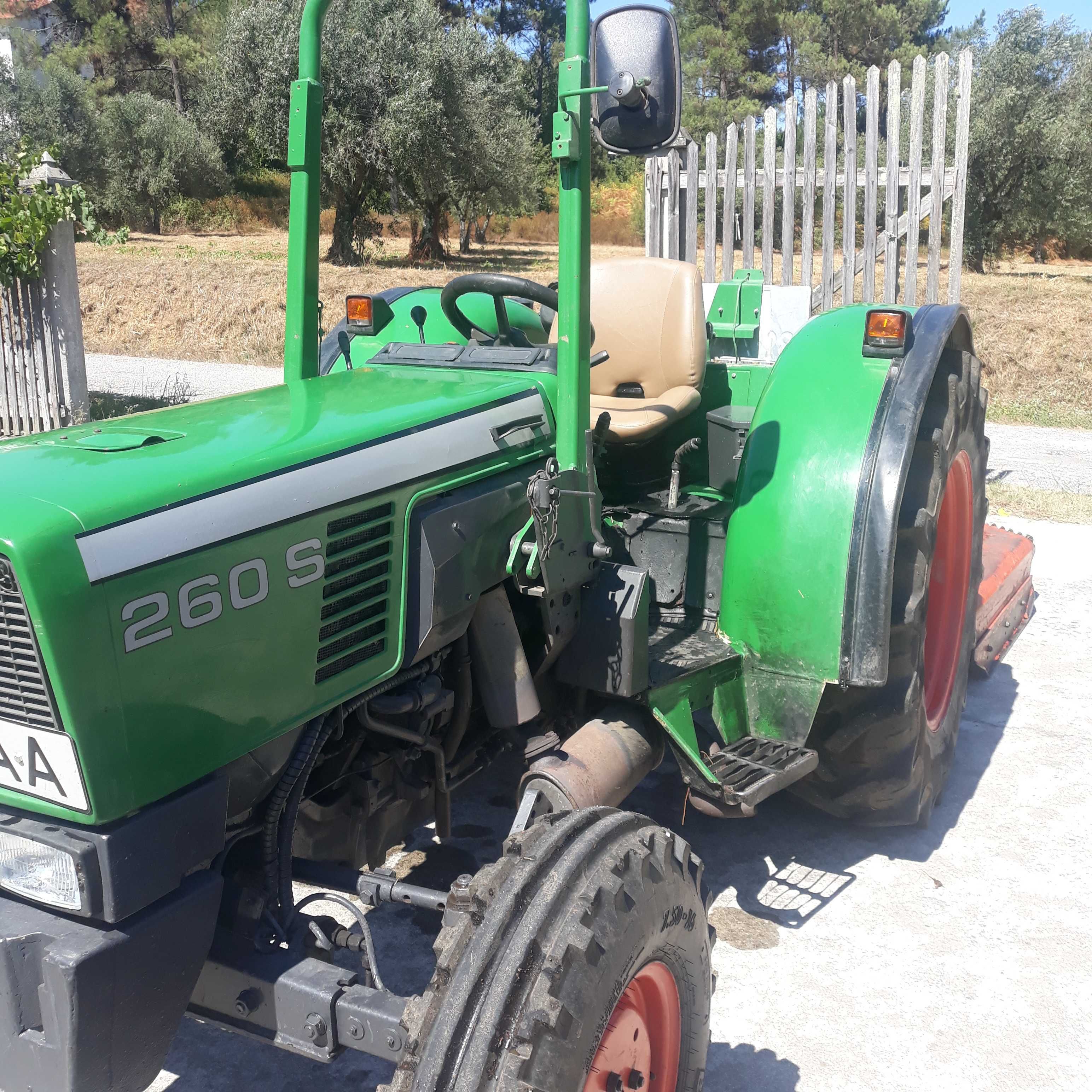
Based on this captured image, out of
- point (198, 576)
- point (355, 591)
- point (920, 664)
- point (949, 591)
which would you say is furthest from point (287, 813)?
point (949, 591)

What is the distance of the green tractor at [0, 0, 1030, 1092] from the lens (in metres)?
1.60

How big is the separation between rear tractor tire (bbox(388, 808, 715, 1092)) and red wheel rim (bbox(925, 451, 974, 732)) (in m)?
1.68

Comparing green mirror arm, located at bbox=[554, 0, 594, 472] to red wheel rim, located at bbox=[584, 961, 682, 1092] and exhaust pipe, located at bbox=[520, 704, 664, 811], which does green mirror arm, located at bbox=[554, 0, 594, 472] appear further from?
red wheel rim, located at bbox=[584, 961, 682, 1092]

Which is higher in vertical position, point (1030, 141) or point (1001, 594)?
point (1030, 141)

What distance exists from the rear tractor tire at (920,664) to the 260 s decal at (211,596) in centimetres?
161

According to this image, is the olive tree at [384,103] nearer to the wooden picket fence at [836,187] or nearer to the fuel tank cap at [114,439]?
the wooden picket fence at [836,187]

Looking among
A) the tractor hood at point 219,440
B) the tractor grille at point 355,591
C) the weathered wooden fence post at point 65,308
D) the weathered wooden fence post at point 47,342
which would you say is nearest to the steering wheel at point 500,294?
the tractor hood at point 219,440

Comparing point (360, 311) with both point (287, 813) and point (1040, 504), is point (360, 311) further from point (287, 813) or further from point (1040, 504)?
point (1040, 504)

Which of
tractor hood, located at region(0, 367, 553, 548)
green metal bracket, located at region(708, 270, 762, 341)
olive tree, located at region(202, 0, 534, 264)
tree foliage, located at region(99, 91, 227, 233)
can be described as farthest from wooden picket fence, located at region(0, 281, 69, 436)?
tree foliage, located at region(99, 91, 227, 233)

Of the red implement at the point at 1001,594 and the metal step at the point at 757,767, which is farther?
the red implement at the point at 1001,594

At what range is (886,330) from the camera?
296 centimetres

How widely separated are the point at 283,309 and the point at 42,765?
15.8 metres

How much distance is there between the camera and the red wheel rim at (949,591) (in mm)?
3477

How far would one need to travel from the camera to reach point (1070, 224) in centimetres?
2314
